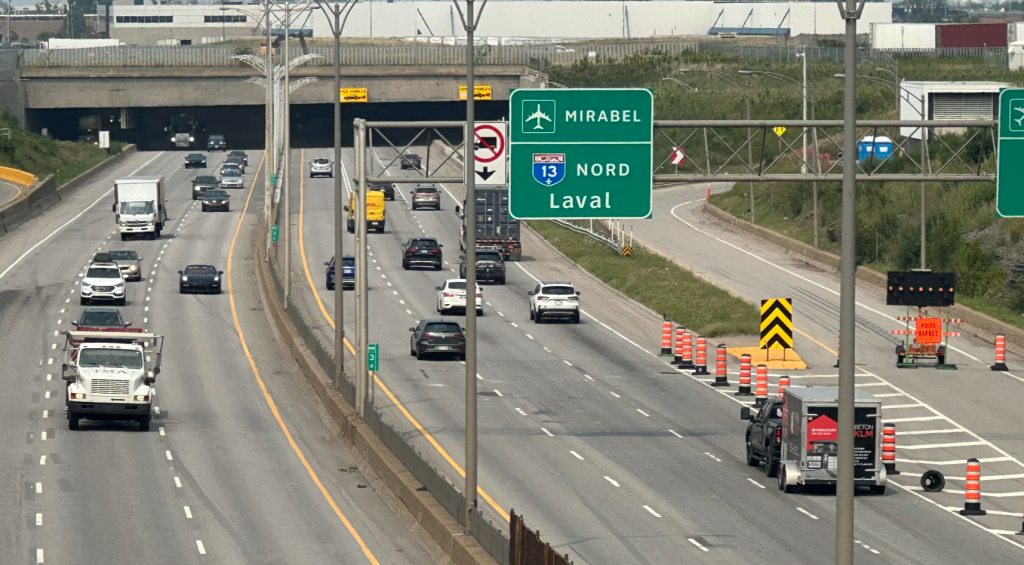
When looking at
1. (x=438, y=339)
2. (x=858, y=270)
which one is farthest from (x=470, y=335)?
(x=858, y=270)

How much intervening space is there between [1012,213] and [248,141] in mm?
118562

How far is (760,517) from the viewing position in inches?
1174

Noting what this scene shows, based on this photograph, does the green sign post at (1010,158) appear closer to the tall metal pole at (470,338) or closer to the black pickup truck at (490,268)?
the tall metal pole at (470,338)

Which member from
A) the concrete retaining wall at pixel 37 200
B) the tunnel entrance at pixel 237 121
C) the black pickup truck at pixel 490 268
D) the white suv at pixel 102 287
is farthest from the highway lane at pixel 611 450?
the tunnel entrance at pixel 237 121

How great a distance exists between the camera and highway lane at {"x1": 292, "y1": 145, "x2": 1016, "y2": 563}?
91.5 feet

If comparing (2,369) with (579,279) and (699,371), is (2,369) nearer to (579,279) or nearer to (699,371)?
(699,371)

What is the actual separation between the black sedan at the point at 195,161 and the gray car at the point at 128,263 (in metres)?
52.3

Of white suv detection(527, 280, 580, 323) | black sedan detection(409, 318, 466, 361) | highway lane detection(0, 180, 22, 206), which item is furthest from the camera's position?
highway lane detection(0, 180, 22, 206)

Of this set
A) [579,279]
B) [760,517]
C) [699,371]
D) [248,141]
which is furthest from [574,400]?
[248,141]

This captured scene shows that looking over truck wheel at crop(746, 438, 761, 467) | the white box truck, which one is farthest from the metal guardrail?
truck wheel at crop(746, 438, 761, 467)

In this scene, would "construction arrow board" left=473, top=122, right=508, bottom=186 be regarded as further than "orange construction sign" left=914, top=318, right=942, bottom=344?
No

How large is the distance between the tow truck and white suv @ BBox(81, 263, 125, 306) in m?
22.0

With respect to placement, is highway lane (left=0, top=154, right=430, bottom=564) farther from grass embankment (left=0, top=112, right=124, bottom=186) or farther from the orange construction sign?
grass embankment (left=0, top=112, right=124, bottom=186)

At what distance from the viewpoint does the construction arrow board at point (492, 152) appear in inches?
1281
